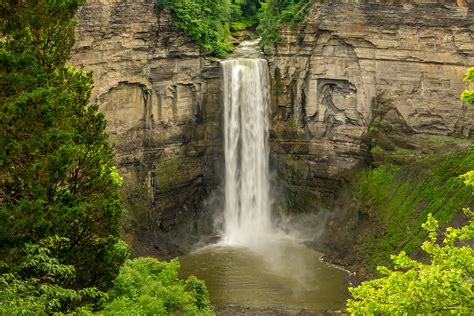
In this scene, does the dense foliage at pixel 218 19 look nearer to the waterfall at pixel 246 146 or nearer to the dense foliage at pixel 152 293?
the waterfall at pixel 246 146

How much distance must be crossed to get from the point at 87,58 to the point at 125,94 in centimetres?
424

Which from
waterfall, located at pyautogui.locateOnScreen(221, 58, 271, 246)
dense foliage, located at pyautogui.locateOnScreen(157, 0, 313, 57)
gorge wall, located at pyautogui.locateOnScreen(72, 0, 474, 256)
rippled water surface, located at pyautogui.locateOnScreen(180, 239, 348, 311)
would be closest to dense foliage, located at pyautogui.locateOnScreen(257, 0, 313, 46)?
dense foliage, located at pyautogui.locateOnScreen(157, 0, 313, 57)

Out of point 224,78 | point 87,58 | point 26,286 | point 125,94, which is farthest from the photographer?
point 224,78

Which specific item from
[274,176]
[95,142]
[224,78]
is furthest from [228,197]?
[95,142]

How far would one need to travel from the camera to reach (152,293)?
79.7 feet

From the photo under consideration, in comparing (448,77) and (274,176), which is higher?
(448,77)

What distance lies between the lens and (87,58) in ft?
134

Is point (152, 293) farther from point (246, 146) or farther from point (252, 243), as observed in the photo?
point (246, 146)

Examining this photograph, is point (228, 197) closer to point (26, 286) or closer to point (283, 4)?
point (283, 4)

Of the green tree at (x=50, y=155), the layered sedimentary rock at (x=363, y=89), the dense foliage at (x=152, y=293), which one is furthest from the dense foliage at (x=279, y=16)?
the green tree at (x=50, y=155)

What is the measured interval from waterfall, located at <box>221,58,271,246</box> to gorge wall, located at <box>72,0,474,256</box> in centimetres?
93

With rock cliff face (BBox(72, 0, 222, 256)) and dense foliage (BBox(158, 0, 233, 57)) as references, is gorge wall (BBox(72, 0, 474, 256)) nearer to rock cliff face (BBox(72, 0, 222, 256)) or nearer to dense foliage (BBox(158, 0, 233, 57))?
rock cliff face (BBox(72, 0, 222, 256))

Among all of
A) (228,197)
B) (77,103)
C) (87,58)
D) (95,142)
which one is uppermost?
(87,58)

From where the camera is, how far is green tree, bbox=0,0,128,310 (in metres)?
14.1
